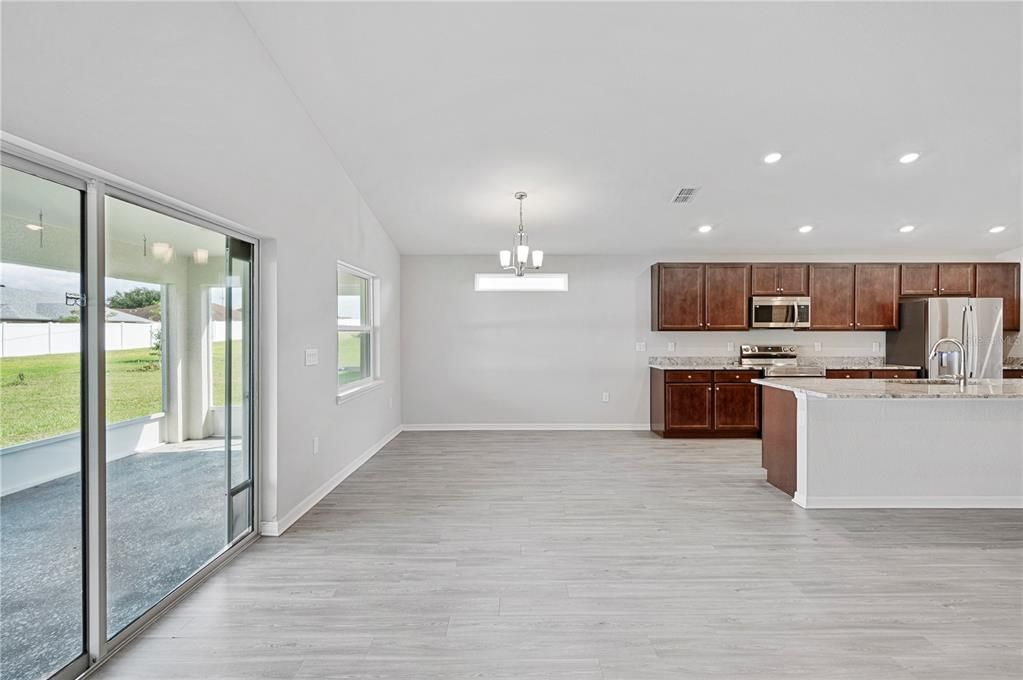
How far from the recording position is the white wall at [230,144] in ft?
5.68

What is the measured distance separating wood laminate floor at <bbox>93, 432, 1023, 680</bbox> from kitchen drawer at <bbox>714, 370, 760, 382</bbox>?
242 cm

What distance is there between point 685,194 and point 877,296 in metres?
3.34

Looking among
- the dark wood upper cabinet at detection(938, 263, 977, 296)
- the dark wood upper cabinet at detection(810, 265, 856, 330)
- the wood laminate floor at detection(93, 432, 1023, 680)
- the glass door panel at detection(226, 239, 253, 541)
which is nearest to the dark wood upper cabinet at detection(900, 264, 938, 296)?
the dark wood upper cabinet at detection(938, 263, 977, 296)

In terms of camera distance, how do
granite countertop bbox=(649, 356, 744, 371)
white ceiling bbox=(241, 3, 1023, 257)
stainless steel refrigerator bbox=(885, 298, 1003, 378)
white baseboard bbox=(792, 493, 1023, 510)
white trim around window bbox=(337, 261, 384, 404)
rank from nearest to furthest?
white ceiling bbox=(241, 3, 1023, 257), white baseboard bbox=(792, 493, 1023, 510), white trim around window bbox=(337, 261, 384, 404), stainless steel refrigerator bbox=(885, 298, 1003, 378), granite countertop bbox=(649, 356, 744, 371)

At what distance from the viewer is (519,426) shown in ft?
22.9

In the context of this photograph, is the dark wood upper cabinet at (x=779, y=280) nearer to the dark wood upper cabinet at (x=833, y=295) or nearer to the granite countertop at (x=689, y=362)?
the dark wood upper cabinet at (x=833, y=295)

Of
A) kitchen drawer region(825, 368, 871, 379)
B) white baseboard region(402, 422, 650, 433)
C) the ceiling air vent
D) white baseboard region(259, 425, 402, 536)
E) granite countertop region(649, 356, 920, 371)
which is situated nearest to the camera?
white baseboard region(259, 425, 402, 536)

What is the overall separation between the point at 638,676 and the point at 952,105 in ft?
14.6

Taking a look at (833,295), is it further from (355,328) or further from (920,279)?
(355,328)

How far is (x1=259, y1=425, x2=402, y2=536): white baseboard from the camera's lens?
3.29 metres

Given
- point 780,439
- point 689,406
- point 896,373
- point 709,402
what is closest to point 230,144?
point 780,439

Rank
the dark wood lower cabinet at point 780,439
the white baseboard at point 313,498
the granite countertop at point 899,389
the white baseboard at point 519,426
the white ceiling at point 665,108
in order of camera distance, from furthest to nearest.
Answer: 1. the white baseboard at point 519,426
2. the dark wood lower cabinet at point 780,439
3. the granite countertop at point 899,389
4. the white baseboard at point 313,498
5. the white ceiling at point 665,108

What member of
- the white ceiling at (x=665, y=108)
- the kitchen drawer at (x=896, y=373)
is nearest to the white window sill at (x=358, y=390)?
the white ceiling at (x=665, y=108)

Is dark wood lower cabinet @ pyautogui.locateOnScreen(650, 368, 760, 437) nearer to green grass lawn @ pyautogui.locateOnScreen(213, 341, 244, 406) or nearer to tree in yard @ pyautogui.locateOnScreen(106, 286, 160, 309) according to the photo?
green grass lawn @ pyautogui.locateOnScreen(213, 341, 244, 406)
